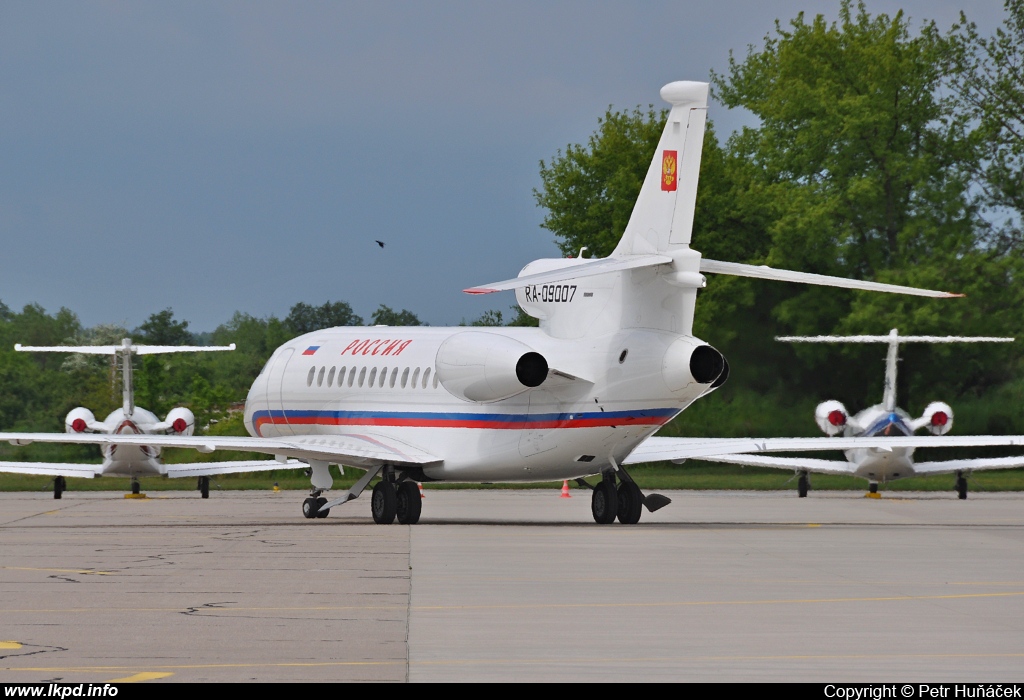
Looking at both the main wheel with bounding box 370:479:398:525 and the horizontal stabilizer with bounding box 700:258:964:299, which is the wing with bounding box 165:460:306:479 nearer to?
the main wheel with bounding box 370:479:398:525

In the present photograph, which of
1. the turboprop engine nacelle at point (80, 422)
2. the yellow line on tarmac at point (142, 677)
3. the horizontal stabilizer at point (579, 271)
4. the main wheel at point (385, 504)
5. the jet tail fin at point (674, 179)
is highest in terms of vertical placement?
the jet tail fin at point (674, 179)

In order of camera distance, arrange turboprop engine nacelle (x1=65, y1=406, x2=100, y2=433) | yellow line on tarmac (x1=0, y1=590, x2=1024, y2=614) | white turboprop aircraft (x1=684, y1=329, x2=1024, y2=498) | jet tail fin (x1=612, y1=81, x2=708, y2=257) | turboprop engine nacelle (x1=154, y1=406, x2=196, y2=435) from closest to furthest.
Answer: yellow line on tarmac (x1=0, y1=590, x2=1024, y2=614)
jet tail fin (x1=612, y1=81, x2=708, y2=257)
white turboprop aircraft (x1=684, y1=329, x2=1024, y2=498)
turboprop engine nacelle (x1=154, y1=406, x2=196, y2=435)
turboprop engine nacelle (x1=65, y1=406, x2=100, y2=433)

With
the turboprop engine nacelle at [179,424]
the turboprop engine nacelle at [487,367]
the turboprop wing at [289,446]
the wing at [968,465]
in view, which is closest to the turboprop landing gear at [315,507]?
the turboprop wing at [289,446]

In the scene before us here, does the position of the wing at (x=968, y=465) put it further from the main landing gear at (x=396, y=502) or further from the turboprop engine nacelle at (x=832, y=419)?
the main landing gear at (x=396, y=502)

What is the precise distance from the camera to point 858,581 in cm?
1623

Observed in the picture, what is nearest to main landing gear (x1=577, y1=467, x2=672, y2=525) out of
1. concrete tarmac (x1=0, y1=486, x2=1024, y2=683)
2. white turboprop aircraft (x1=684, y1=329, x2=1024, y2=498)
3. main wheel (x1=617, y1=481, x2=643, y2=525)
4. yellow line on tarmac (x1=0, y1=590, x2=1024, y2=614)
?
main wheel (x1=617, y1=481, x2=643, y2=525)

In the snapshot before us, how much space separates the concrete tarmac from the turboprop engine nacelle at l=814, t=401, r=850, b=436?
12.6 m

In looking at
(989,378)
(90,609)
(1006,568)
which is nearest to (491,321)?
(989,378)

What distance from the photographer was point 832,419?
40.0 m

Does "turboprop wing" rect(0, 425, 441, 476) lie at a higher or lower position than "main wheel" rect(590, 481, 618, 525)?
higher

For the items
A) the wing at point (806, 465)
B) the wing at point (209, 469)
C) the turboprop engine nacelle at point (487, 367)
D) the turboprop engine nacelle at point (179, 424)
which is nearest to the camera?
the turboprop engine nacelle at point (487, 367)

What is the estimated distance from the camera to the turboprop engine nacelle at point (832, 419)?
131 ft

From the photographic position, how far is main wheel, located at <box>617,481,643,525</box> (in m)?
25.9

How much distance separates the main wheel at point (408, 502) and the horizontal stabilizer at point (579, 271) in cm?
552
